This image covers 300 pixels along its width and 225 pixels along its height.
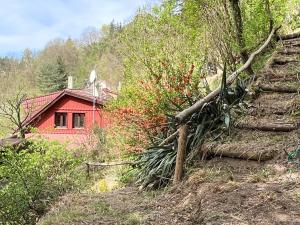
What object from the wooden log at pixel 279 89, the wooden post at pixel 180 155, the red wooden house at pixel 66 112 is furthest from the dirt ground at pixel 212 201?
the red wooden house at pixel 66 112

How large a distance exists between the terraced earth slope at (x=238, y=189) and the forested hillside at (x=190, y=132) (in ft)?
0.06

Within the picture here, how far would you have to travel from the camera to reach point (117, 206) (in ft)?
16.4

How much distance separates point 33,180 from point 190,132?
5016mm

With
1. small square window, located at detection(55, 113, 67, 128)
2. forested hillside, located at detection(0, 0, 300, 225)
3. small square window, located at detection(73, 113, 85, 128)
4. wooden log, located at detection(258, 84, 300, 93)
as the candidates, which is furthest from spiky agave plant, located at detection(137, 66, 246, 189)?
small square window, located at detection(55, 113, 67, 128)

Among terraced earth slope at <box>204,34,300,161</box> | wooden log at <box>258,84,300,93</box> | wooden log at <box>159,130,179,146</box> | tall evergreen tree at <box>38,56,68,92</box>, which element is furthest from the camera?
tall evergreen tree at <box>38,56,68,92</box>

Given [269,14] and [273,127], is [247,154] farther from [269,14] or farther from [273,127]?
[269,14]

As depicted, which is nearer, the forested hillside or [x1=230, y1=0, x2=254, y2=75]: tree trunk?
the forested hillside

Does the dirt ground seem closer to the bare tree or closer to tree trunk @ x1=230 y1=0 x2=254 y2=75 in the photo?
tree trunk @ x1=230 y1=0 x2=254 y2=75

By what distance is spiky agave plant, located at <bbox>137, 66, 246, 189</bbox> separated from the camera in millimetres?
5816

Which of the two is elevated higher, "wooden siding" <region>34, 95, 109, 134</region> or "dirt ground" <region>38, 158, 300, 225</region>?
"wooden siding" <region>34, 95, 109, 134</region>

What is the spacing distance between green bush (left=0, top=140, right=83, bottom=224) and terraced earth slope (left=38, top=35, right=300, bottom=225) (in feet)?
12.0

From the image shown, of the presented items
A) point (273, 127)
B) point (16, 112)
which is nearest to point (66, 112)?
point (16, 112)

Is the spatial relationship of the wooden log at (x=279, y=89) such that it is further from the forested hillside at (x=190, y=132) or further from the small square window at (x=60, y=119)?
the small square window at (x=60, y=119)

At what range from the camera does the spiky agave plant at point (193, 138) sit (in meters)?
5.82
